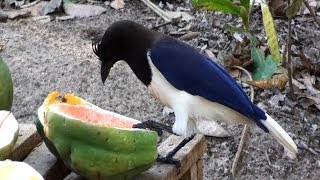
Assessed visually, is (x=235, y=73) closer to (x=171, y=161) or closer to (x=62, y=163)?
(x=171, y=161)

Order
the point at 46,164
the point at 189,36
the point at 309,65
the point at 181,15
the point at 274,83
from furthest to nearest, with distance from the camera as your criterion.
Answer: the point at 181,15
the point at 189,36
the point at 309,65
the point at 274,83
the point at 46,164

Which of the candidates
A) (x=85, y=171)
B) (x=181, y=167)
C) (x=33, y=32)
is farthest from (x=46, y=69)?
(x=85, y=171)

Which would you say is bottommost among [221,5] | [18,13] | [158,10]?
[18,13]

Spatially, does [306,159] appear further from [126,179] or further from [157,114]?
[126,179]

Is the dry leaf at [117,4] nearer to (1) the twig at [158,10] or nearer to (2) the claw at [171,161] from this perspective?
(1) the twig at [158,10]

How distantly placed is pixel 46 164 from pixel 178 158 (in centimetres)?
35

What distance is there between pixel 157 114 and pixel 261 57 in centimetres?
55

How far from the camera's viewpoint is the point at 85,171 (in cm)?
176

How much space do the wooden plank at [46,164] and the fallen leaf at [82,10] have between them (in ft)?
6.62

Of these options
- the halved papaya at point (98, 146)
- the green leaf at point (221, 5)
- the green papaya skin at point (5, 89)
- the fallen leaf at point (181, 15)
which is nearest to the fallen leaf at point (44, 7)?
the fallen leaf at point (181, 15)

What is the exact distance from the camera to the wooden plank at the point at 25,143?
2.04 meters

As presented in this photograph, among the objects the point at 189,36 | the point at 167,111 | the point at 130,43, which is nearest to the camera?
the point at 130,43

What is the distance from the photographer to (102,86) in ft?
10.9

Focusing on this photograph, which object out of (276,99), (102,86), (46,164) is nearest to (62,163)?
(46,164)
